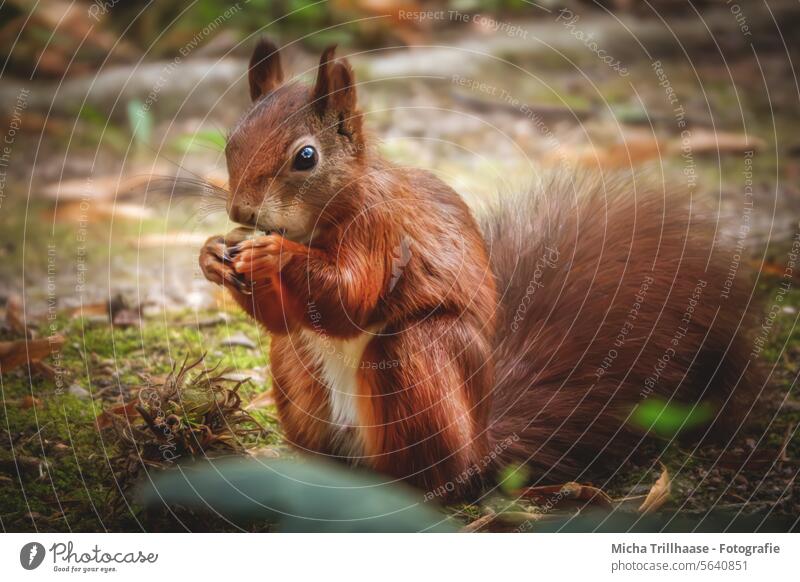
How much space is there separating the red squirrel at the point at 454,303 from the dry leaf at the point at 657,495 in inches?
3.7

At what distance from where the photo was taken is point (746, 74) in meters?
3.65

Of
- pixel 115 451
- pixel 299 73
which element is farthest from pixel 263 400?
pixel 299 73

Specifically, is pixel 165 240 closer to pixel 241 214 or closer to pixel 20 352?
pixel 20 352

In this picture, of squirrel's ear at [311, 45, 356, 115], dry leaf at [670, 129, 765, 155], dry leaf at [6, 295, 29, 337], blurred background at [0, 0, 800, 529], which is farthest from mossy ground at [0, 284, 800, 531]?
dry leaf at [670, 129, 765, 155]

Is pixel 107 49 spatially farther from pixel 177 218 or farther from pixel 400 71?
pixel 400 71

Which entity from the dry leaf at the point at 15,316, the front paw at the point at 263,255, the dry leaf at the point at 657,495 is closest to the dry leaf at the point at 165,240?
the dry leaf at the point at 15,316

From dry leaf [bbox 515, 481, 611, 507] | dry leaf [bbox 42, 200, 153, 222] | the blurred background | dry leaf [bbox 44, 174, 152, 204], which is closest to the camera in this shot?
dry leaf [bbox 515, 481, 611, 507]

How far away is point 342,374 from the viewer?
1732 mm

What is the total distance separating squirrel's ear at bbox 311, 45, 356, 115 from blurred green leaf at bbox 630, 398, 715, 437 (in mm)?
865

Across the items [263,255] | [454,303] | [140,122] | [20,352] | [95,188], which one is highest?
[140,122]

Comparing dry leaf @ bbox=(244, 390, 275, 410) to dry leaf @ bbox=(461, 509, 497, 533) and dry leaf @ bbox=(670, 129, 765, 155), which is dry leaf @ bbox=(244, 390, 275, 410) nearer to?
dry leaf @ bbox=(461, 509, 497, 533)

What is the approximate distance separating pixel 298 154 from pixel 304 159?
0.04ft

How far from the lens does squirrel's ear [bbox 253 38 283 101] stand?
1.66 meters
